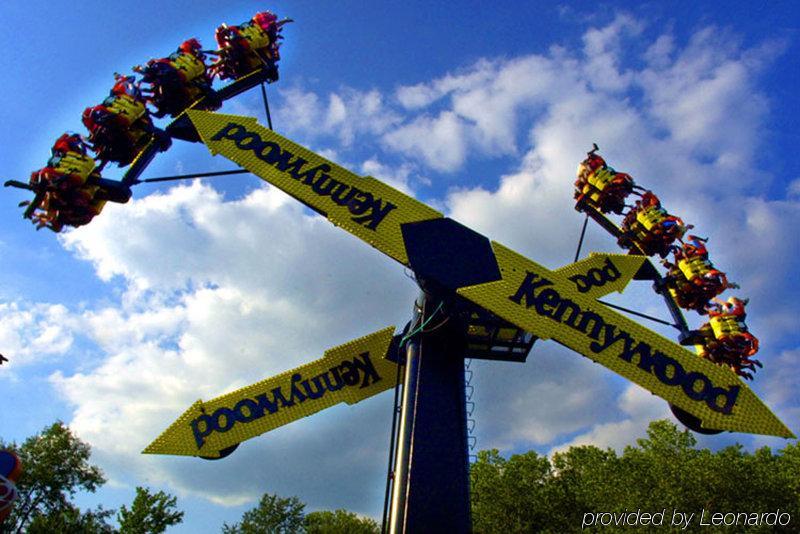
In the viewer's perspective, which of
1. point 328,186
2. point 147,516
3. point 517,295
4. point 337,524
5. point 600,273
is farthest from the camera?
point 337,524

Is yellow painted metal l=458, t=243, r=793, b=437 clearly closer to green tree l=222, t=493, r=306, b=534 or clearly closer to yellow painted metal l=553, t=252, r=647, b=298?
yellow painted metal l=553, t=252, r=647, b=298

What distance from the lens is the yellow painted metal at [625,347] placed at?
693 cm

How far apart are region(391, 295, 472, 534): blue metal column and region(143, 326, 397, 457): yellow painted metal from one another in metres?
1.17

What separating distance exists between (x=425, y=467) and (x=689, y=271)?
25.5ft

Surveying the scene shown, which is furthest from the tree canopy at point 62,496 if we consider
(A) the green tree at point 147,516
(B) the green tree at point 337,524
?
(B) the green tree at point 337,524

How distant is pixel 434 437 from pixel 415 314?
7.02ft

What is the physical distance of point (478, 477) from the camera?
28016mm

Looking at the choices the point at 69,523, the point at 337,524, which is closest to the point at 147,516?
the point at 69,523

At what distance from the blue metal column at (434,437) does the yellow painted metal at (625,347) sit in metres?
1.37

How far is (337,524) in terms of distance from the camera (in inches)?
1437

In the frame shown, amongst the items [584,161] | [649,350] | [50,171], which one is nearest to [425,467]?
[649,350]

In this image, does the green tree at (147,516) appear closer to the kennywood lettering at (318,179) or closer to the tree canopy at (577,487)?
the tree canopy at (577,487)

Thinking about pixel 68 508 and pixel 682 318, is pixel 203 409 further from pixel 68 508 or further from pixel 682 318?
pixel 68 508

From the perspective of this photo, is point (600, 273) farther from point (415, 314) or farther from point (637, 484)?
point (637, 484)
